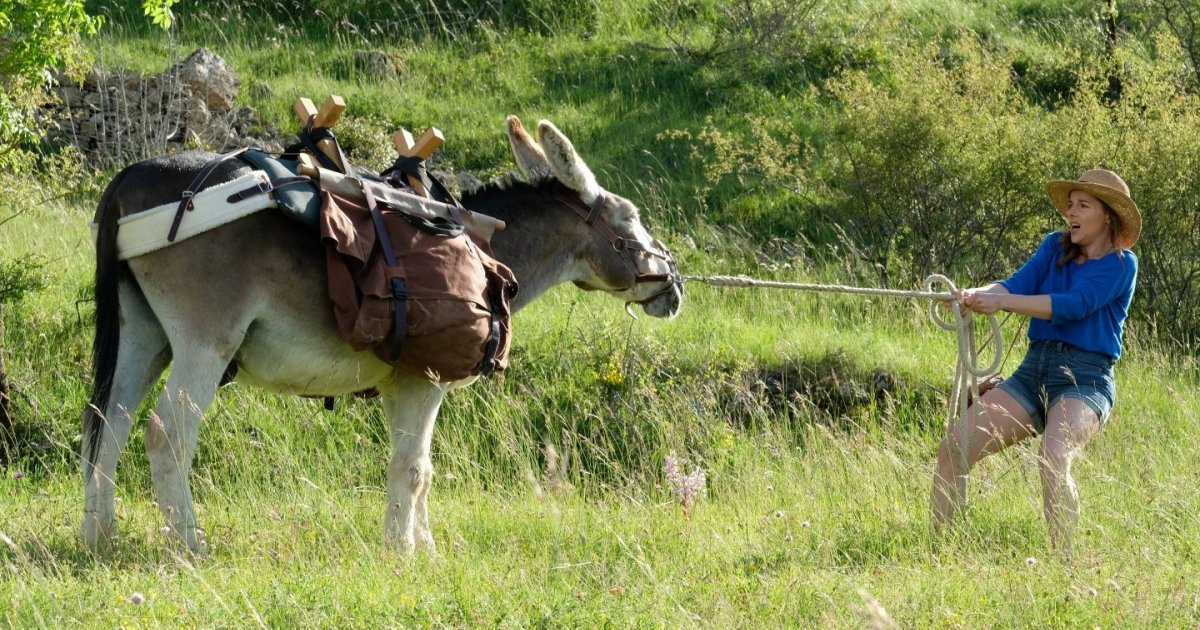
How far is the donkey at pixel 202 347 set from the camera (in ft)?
Answer: 18.3

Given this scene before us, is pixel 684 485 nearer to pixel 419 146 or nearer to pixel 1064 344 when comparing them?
pixel 1064 344

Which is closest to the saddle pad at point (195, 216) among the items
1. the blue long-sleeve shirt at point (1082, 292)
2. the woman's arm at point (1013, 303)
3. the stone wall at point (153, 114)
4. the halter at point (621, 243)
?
the halter at point (621, 243)

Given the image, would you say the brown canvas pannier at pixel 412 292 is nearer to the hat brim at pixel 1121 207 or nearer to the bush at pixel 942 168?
the hat brim at pixel 1121 207

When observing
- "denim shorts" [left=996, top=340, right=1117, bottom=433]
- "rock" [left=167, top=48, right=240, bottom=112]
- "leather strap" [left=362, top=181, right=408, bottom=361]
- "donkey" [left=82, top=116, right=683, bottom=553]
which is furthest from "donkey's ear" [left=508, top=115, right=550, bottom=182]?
"rock" [left=167, top=48, right=240, bottom=112]

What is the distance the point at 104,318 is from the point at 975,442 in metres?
3.97

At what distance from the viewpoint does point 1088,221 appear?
19.8 ft

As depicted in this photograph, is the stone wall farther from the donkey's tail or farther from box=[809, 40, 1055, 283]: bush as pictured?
the donkey's tail

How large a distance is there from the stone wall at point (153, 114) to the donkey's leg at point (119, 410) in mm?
8053

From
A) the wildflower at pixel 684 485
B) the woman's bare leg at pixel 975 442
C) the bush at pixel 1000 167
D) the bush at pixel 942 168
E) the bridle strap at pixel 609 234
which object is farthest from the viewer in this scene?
the bush at pixel 942 168

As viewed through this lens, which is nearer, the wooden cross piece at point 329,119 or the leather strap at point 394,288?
the leather strap at point 394,288

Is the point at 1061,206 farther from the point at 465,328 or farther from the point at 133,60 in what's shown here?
the point at 133,60

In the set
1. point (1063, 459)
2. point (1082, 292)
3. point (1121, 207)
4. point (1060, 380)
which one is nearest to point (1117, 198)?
point (1121, 207)

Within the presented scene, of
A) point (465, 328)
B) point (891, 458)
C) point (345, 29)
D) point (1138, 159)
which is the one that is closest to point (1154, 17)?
point (1138, 159)

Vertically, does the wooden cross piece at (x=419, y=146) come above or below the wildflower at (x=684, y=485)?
above
